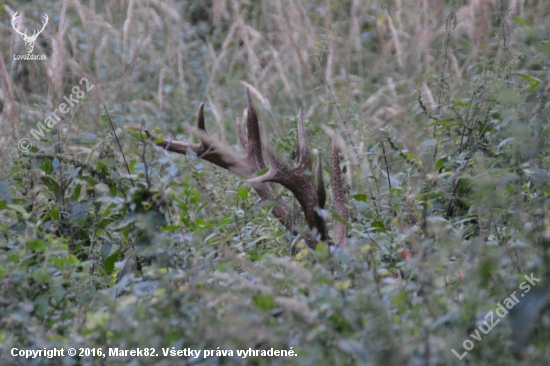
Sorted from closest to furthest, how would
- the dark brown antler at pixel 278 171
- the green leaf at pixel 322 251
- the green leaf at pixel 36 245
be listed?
the green leaf at pixel 322 251 → the green leaf at pixel 36 245 → the dark brown antler at pixel 278 171

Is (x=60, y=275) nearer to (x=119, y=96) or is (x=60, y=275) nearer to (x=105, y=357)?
(x=105, y=357)

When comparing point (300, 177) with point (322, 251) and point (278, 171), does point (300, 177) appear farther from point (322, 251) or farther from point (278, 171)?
point (322, 251)

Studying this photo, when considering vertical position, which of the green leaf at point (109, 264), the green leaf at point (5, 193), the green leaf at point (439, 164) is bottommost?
the green leaf at point (109, 264)

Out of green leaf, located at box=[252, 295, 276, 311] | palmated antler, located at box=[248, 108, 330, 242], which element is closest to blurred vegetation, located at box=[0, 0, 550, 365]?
green leaf, located at box=[252, 295, 276, 311]

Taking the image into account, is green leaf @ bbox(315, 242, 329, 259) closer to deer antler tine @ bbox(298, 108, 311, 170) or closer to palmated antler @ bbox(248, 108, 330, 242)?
palmated antler @ bbox(248, 108, 330, 242)

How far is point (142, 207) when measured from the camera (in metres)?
2.25

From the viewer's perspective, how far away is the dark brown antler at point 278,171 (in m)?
2.68

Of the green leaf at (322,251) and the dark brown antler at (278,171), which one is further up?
the green leaf at (322,251)

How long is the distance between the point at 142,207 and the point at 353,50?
15.8 ft

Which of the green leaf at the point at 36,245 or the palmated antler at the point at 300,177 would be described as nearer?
the green leaf at the point at 36,245

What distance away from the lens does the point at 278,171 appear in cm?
279

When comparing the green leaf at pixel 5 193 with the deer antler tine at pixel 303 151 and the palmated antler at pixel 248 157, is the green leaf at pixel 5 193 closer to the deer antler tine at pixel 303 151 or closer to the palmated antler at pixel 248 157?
the palmated antler at pixel 248 157

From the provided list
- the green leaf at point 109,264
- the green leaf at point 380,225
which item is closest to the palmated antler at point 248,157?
the green leaf at point 380,225

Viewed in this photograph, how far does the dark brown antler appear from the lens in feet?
8.79
